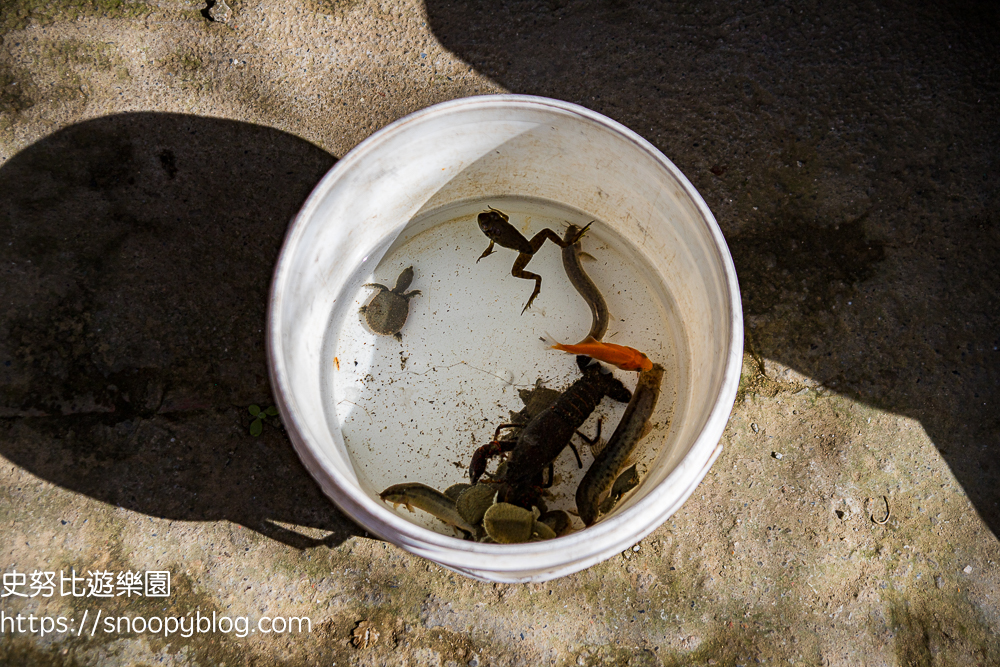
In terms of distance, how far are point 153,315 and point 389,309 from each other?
1.42m

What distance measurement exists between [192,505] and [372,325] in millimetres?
1451

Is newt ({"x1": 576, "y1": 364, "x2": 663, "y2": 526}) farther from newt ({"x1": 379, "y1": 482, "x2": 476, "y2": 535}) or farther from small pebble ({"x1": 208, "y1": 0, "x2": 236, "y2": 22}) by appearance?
small pebble ({"x1": 208, "y1": 0, "x2": 236, "y2": 22})

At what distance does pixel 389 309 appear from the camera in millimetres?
3619

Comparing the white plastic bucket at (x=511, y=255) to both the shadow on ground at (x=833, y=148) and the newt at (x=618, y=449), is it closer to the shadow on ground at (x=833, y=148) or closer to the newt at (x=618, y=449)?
the newt at (x=618, y=449)

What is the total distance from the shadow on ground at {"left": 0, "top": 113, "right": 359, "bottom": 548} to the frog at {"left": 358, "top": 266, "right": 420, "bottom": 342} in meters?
0.68

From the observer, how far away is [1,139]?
3654 millimetres

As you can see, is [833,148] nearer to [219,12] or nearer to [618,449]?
[618,449]

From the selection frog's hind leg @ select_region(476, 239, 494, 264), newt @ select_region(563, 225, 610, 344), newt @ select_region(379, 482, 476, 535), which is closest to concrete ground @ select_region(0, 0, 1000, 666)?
newt @ select_region(379, 482, 476, 535)

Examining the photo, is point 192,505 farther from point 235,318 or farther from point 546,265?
point 546,265

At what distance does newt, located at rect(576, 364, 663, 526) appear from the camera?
10.6 feet

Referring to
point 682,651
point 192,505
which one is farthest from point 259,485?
point 682,651

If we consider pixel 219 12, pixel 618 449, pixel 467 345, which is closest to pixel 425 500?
pixel 467 345

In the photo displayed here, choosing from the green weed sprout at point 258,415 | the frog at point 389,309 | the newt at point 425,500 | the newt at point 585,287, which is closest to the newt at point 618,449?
the newt at point 585,287

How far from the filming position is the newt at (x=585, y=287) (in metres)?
3.58
